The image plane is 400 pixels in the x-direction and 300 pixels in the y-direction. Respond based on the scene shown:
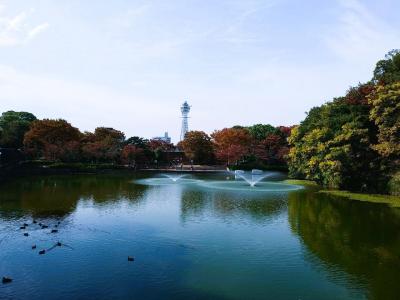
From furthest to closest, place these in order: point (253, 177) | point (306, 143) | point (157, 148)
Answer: point (157, 148) → point (253, 177) → point (306, 143)

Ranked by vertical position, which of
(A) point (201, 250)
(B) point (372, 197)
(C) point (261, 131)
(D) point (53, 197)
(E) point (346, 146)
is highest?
(C) point (261, 131)

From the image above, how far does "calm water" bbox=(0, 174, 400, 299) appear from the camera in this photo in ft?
47.8

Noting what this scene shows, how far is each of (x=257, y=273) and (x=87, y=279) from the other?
21.7ft

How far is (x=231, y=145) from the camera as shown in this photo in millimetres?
84375

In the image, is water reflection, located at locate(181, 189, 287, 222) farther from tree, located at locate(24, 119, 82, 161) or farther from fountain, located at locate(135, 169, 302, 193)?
tree, located at locate(24, 119, 82, 161)

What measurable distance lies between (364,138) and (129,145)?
2215 inches

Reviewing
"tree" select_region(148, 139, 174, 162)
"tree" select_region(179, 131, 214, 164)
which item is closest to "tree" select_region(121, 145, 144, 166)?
"tree" select_region(148, 139, 174, 162)

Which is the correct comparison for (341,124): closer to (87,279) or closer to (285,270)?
(285,270)

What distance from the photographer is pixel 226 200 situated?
117 feet

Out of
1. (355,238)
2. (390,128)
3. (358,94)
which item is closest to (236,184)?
(358,94)

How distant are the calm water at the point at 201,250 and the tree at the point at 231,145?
48.4 meters

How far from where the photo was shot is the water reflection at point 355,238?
52.9 ft

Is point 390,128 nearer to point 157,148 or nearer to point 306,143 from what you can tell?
point 306,143

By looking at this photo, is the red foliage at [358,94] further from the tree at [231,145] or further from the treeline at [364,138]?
the tree at [231,145]
